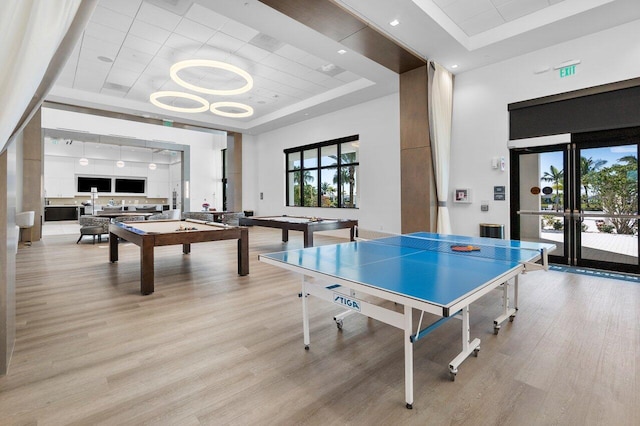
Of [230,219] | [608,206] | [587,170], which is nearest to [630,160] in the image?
[587,170]

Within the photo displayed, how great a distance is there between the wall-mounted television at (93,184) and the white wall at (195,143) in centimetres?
531

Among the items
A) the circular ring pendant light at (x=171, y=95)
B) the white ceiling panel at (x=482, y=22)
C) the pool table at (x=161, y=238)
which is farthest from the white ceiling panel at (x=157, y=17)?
the white ceiling panel at (x=482, y=22)

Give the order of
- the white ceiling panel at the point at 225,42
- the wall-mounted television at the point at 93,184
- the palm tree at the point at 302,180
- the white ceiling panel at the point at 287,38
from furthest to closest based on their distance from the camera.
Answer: the wall-mounted television at the point at 93,184
the palm tree at the point at 302,180
the white ceiling panel at the point at 225,42
the white ceiling panel at the point at 287,38

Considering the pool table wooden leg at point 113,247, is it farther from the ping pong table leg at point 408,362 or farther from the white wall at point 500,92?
the white wall at point 500,92

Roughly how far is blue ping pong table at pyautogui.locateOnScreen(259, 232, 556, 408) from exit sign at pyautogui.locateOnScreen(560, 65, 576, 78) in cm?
389

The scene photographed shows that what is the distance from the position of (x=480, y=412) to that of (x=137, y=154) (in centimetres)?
1872

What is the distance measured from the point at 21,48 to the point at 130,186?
18.1 m

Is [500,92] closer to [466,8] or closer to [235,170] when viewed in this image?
[466,8]

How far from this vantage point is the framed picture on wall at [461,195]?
6.27m

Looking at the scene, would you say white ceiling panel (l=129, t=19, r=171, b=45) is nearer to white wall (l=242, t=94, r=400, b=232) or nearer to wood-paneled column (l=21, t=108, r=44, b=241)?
wood-paneled column (l=21, t=108, r=44, b=241)

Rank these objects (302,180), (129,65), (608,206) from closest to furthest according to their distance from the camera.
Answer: (608,206) < (129,65) < (302,180)

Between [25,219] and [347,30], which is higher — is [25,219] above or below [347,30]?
below

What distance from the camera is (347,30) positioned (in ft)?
15.4

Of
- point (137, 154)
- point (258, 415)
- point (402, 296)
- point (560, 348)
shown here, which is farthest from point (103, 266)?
point (137, 154)
